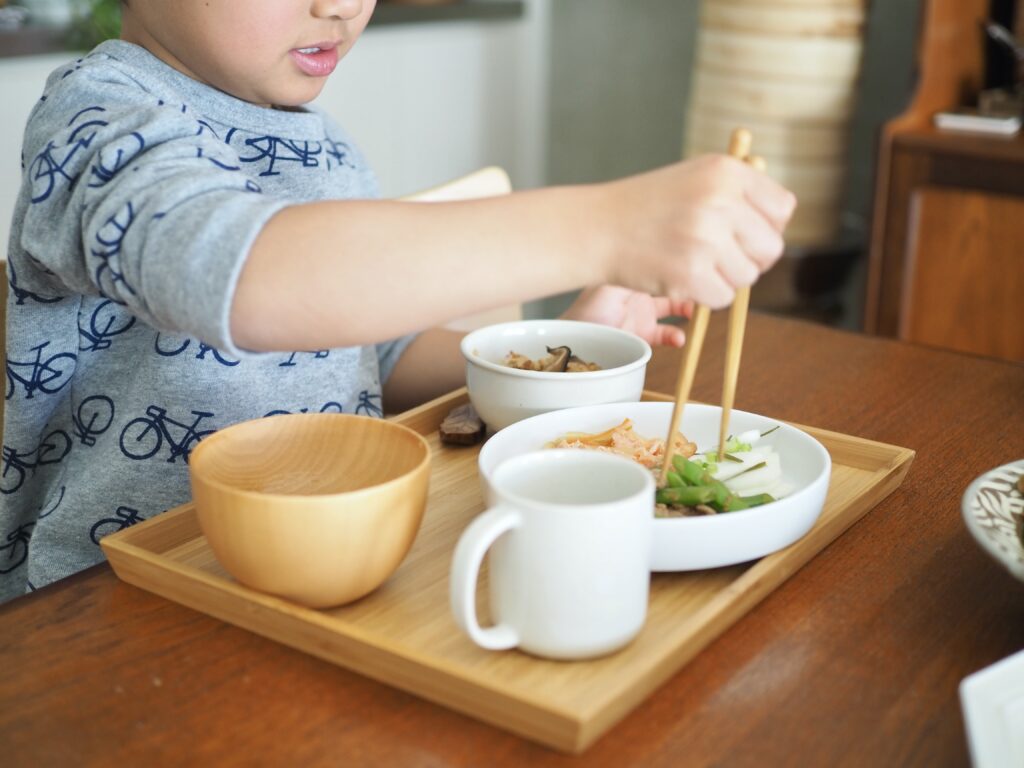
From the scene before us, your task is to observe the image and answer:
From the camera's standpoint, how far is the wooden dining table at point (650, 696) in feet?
1.84

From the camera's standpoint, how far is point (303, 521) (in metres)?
0.62

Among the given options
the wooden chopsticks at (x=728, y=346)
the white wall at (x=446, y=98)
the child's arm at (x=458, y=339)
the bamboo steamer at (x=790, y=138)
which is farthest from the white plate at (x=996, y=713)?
the white wall at (x=446, y=98)

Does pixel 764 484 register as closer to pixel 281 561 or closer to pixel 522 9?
pixel 281 561

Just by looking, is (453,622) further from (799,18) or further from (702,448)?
(799,18)

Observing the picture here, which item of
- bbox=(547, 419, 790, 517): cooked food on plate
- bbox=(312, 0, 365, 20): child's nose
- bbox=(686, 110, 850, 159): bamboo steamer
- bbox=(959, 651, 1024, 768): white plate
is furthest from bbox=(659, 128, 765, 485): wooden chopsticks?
bbox=(686, 110, 850, 159): bamboo steamer

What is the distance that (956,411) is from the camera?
1.04m

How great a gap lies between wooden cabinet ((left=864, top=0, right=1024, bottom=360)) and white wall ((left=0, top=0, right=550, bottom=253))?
113 cm

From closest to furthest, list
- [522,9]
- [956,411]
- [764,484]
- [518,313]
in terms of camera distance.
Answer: [764,484] < [956,411] < [518,313] < [522,9]

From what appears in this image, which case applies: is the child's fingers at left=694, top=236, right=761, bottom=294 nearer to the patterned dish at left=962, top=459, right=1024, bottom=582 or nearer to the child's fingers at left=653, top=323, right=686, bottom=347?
the patterned dish at left=962, top=459, right=1024, bottom=582

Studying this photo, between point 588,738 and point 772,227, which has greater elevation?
point 772,227

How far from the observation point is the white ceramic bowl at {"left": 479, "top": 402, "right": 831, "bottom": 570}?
0.68 metres

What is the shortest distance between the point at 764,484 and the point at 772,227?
186mm

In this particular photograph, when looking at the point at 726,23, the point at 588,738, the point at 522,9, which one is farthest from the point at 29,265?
the point at 522,9

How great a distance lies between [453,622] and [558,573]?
0.10 meters
